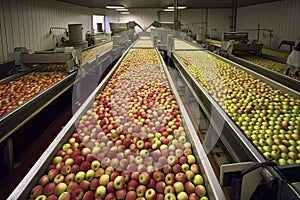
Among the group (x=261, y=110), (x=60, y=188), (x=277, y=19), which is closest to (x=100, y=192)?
(x=60, y=188)

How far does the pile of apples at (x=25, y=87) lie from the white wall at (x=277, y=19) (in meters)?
7.30

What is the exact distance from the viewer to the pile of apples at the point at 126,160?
129 centimetres

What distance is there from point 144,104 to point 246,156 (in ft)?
4.13

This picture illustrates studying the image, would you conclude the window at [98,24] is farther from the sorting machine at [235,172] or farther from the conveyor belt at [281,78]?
the sorting machine at [235,172]

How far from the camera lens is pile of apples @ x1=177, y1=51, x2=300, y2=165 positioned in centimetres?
182

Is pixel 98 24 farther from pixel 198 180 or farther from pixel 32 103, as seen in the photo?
pixel 198 180

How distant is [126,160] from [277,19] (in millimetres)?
10516

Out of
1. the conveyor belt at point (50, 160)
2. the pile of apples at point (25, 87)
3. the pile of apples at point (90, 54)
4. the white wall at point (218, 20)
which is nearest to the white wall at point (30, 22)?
the pile of apples at point (90, 54)

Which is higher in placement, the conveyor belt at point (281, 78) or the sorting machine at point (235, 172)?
the conveyor belt at point (281, 78)

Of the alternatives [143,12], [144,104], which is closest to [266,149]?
[144,104]

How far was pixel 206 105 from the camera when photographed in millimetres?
2742

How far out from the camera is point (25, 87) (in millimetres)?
3445

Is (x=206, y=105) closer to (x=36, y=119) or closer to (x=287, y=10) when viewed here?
(x=36, y=119)

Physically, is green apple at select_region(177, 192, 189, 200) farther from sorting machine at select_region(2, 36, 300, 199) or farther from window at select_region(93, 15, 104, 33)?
window at select_region(93, 15, 104, 33)
